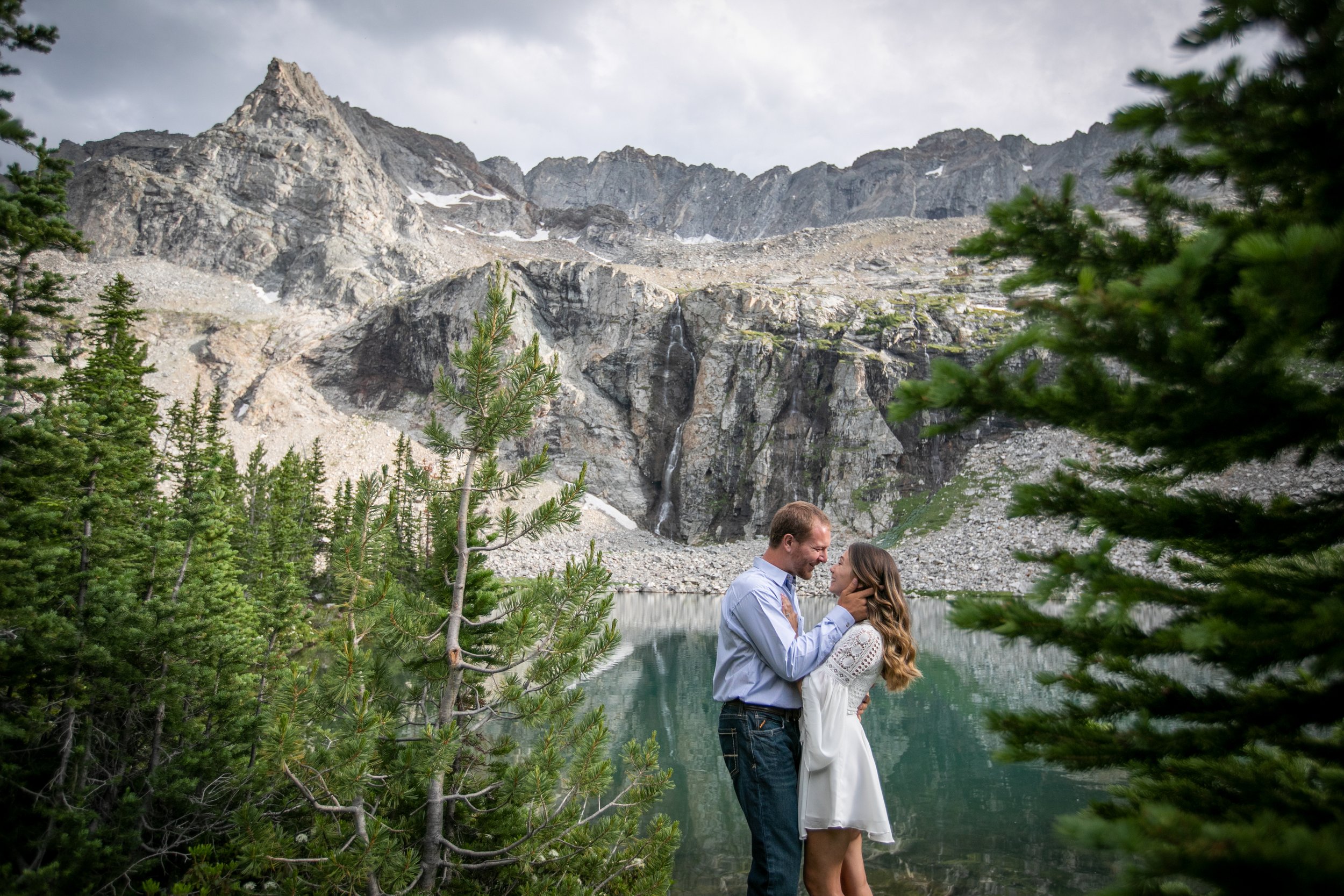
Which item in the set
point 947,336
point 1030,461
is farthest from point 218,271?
point 1030,461

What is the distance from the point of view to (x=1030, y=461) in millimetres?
69688

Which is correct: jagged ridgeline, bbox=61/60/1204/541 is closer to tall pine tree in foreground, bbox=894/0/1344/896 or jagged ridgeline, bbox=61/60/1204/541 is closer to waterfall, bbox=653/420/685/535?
waterfall, bbox=653/420/685/535

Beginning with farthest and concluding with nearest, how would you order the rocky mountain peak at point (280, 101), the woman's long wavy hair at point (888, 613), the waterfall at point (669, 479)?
1. the rocky mountain peak at point (280, 101)
2. the waterfall at point (669, 479)
3. the woman's long wavy hair at point (888, 613)

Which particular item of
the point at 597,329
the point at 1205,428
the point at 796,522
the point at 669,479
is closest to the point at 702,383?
the point at 669,479

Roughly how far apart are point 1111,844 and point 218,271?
13603 cm

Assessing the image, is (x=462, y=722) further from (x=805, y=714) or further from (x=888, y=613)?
(x=888, y=613)

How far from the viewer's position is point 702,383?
92.9 meters

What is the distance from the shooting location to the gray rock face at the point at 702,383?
84312mm

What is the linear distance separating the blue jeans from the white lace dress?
0.43 feet

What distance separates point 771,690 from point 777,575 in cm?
76

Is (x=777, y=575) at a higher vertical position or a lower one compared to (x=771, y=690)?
higher

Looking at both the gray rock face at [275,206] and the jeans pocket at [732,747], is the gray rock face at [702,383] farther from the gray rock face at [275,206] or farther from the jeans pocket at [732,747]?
the jeans pocket at [732,747]

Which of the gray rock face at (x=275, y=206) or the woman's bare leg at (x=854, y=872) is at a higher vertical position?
the gray rock face at (x=275, y=206)

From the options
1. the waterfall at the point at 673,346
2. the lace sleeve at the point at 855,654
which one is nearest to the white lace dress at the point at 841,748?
the lace sleeve at the point at 855,654
